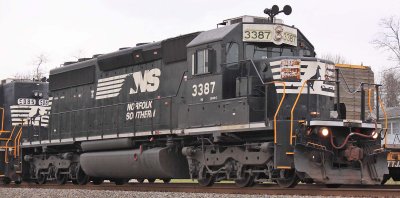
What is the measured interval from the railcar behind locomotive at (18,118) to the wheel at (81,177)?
2255 millimetres

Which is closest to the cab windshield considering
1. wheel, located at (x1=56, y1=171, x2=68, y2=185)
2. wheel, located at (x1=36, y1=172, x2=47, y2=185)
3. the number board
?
the number board

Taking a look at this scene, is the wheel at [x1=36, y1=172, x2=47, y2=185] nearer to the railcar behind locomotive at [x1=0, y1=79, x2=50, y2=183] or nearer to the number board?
the railcar behind locomotive at [x1=0, y1=79, x2=50, y2=183]

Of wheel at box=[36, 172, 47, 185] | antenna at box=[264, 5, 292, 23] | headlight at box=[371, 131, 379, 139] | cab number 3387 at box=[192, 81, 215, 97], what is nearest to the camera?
headlight at box=[371, 131, 379, 139]

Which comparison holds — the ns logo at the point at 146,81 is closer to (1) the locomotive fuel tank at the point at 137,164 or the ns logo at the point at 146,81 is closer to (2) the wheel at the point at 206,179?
(1) the locomotive fuel tank at the point at 137,164

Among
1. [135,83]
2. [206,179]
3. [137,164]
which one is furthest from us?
[135,83]

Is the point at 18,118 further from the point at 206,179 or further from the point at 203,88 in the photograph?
the point at 203,88

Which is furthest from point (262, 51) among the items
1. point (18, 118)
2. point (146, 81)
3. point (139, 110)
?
point (18, 118)

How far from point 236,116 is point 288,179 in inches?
61.2

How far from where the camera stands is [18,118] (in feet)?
67.8

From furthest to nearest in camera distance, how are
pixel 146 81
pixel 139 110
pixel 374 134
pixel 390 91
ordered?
1. pixel 390 91
2. pixel 146 81
3. pixel 139 110
4. pixel 374 134

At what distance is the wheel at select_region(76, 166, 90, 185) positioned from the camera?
17531 millimetres

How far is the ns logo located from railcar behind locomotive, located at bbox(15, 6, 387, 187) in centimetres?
3

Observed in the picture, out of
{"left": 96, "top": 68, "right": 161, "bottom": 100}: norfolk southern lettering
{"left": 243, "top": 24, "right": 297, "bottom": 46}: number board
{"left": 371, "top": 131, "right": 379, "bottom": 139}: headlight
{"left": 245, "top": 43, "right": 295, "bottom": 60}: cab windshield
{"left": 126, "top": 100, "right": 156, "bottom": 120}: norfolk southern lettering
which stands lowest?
{"left": 371, "top": 131, "right": 379, "bottom": 139}: headlight

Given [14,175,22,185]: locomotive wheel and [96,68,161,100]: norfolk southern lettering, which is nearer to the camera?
[96,68,161,100]: norfolk southern lettering
